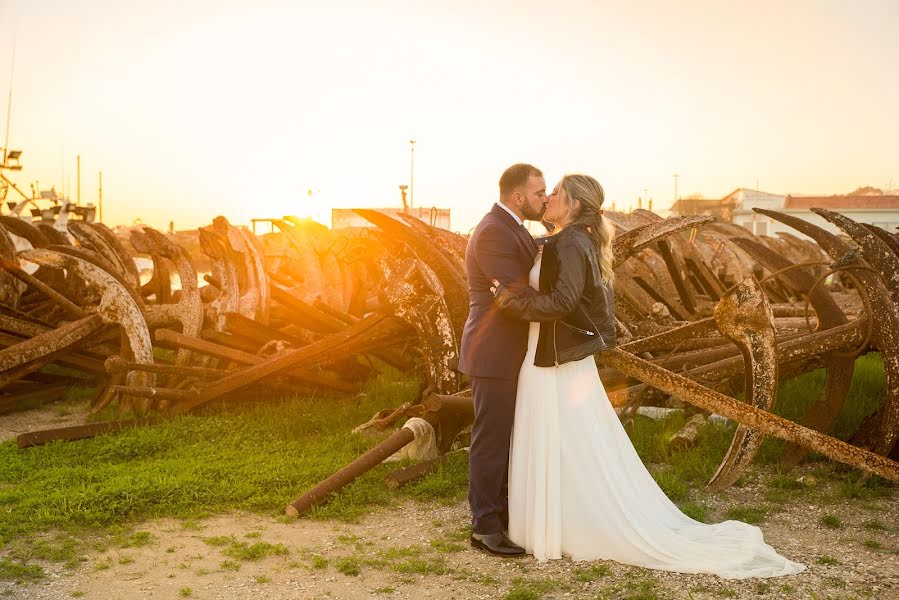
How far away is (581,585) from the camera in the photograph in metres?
3.96

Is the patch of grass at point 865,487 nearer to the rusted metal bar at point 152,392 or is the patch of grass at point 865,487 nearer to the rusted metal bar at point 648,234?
the rusted metal bar at point 648,234

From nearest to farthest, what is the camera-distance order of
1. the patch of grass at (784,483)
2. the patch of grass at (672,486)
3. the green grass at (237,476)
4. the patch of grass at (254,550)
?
the patch of grass at (254,550) < the green grass at (237,476) < the patch of grass at (672,486) < the patch of grass at (784,483)

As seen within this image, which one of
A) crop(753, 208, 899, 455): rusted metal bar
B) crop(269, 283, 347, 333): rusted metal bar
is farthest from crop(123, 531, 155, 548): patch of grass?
crop(269, 283, 347, 333): rusted metal bar

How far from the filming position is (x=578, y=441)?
4391mm

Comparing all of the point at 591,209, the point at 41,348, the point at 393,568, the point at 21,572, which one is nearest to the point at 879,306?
the point at 591,209

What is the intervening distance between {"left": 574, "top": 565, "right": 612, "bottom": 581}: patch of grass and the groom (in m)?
0.41

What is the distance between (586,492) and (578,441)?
0.91 feet

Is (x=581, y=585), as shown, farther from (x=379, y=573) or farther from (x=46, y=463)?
(x=46, y=463)

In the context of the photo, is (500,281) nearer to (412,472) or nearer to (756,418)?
(756,418)

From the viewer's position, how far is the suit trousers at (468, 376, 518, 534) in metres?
4.50

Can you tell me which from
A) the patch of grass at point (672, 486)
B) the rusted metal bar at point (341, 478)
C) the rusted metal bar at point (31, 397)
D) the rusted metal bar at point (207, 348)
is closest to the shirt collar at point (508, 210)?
the rusted metal bar at point (341, 478)

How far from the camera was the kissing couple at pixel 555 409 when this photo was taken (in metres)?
Answer: 4.29

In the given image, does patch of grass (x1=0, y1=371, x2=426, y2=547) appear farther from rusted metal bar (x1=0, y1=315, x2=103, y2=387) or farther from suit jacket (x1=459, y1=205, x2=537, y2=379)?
suit jacket (x1=459, y1=205, x2=537, y2=379)

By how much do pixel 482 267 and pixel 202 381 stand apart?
450 cm
